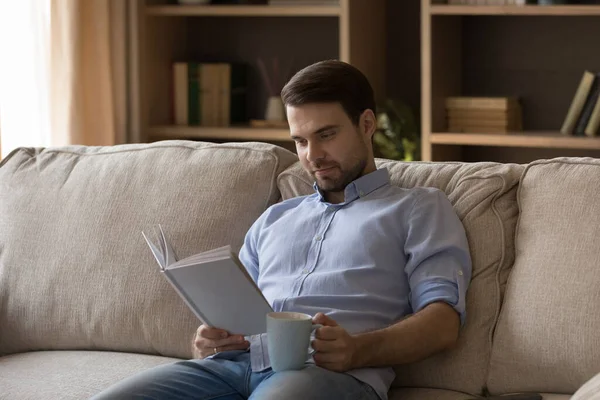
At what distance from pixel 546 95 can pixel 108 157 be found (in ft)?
6.27

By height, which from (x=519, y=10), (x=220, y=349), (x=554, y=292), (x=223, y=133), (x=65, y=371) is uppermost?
(x=519, y=10)

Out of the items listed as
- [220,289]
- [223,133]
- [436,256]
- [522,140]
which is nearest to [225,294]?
[220,289]

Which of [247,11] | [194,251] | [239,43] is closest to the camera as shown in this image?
[194,251]

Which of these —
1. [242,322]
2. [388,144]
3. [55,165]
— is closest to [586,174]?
[242,322]

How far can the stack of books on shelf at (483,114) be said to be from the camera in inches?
148

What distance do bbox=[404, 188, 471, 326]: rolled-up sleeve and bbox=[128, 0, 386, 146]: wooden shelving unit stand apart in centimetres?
177

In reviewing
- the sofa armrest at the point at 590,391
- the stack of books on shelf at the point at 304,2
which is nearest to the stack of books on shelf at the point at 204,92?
the stack of books on shelf at the point at 304,2

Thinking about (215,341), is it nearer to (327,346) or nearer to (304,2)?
(327,346)

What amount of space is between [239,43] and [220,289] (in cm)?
268

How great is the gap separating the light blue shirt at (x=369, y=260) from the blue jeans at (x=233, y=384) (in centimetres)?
3

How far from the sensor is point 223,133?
4105 millimetres

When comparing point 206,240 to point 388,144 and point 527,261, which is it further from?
point 388,144

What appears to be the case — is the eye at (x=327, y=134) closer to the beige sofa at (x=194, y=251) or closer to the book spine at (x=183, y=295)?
the beige sofa at (x=194, y=251)

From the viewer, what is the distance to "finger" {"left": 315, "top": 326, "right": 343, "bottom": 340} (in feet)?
6.22
